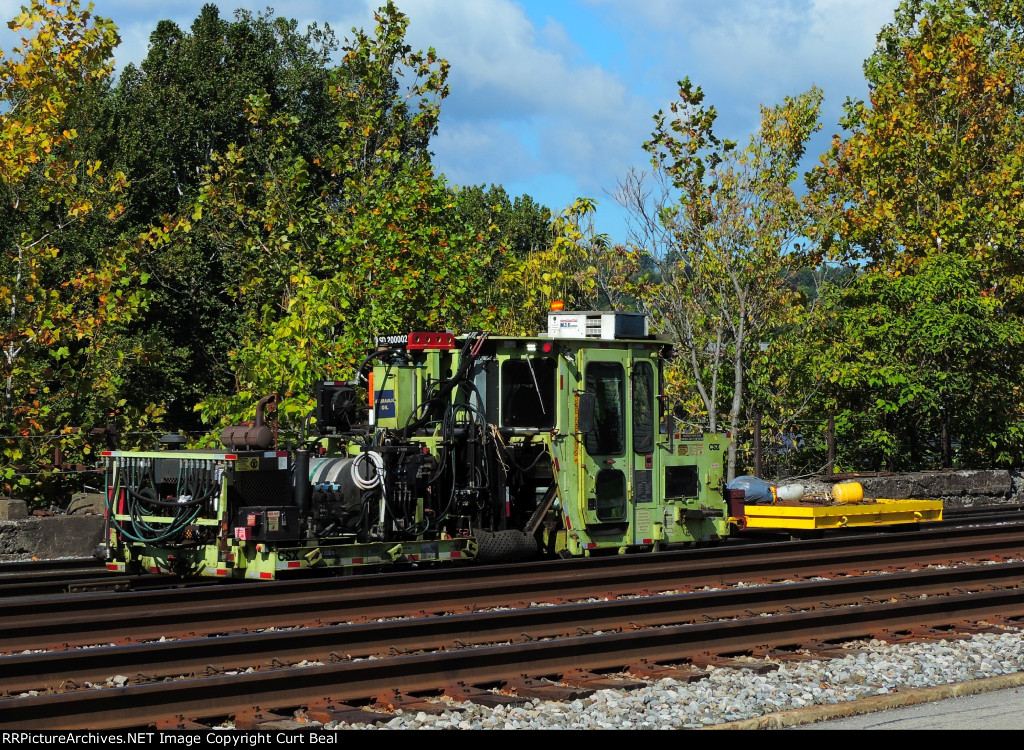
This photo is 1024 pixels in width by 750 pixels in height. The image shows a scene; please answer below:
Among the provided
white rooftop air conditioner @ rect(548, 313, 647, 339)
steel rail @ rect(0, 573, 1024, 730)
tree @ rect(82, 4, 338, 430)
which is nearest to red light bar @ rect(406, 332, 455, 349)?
white rooftop air conditioner @ rect(548, 313, 647, 339)

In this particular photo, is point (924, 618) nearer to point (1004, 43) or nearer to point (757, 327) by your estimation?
point (757, 327)

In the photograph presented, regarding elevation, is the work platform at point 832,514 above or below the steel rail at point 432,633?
above

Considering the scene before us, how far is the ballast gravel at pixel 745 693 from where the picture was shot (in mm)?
7406

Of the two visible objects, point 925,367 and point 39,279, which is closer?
point 39,279

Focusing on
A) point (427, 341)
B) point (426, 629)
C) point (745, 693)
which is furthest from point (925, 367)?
point (745, 693)

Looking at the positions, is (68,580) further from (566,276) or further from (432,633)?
(566,276)

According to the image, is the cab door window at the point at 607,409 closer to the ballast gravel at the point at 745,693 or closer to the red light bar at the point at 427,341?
the red light bar at the point at 427,341

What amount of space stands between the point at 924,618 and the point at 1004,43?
33799 mm

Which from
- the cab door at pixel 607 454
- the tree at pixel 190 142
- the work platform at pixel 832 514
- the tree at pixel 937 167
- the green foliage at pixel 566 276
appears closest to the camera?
the cab door at pixel 607 454

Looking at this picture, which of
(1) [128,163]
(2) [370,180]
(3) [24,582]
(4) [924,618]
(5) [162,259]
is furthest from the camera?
(1) [128,163]

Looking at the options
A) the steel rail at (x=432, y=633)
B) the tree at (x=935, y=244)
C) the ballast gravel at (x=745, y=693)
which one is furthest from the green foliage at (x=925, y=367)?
the ballast gravel at (x=745, y=693)

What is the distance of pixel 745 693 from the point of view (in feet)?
26.5

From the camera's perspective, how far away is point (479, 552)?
14.0 metres

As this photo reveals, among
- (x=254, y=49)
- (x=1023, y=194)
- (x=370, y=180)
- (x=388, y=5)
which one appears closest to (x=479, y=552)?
(x=370, y=180)
